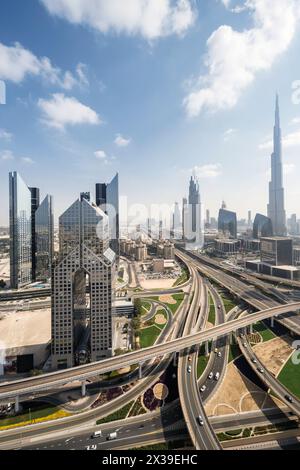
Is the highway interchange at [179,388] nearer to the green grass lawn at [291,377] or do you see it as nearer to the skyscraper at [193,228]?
the green grass lawn at [291,377]

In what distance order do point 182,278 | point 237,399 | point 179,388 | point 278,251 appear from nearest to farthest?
point 237,399
point 179,388
point 182,278
point 278,251

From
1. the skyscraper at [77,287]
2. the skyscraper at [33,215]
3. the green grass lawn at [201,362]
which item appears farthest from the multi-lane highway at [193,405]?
the skyscraper at [33,215]

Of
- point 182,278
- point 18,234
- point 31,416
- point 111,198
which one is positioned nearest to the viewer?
point 31,416

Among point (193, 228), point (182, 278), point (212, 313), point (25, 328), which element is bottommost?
point (25, 328)

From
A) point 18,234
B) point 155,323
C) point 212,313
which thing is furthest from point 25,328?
point 212,313

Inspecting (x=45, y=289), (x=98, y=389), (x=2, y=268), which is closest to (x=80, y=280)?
(x=98, y=389)

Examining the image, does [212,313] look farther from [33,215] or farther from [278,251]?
[33,215]
